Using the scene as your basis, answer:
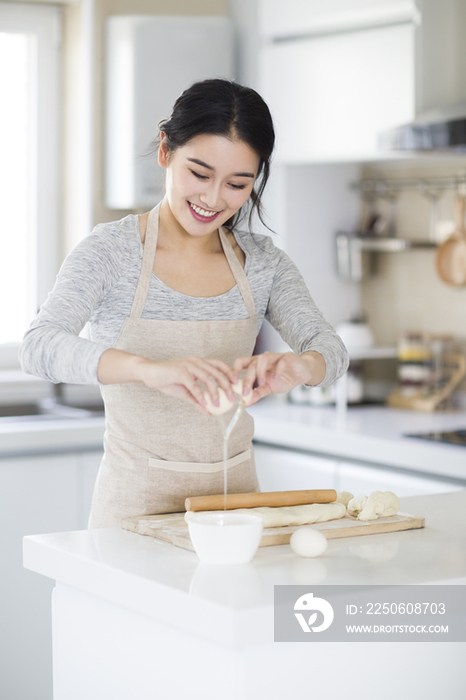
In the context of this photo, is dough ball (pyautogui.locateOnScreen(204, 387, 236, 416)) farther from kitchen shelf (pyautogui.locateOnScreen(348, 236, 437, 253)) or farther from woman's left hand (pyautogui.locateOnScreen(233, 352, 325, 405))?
kitchen shelf (pyautogui.locateOnScreen(348, 236, 437, 253))

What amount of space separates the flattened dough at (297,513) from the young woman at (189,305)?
188 mm

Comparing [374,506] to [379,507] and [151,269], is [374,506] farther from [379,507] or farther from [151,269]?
[151,269]

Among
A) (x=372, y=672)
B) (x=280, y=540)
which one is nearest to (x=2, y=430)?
(x=280, y=540)

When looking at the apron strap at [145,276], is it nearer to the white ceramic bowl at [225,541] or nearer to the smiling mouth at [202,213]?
the smiling mouth at [202,213]

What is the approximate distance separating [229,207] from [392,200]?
5.96ft

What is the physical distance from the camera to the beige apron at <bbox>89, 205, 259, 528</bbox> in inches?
60.8

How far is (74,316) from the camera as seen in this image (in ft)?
4.59

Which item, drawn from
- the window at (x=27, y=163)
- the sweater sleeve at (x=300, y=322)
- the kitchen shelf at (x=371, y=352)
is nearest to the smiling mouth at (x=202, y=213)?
the sweater sleeve at (x=300, y=322)

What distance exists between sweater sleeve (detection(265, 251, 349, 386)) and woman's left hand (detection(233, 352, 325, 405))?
67mm

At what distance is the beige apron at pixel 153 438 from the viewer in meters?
1.54

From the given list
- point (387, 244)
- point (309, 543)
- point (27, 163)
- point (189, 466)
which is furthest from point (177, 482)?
point (27, 163)

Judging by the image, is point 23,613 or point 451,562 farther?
point 23,613

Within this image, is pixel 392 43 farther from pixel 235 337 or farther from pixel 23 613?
pixel 23 613

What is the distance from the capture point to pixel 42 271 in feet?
10.9
